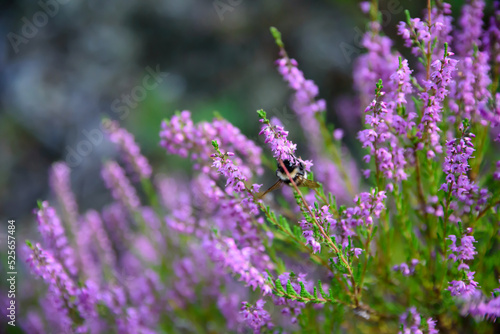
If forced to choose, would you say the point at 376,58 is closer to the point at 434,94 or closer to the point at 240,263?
the point at 434,94

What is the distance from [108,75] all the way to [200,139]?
3.65 meters

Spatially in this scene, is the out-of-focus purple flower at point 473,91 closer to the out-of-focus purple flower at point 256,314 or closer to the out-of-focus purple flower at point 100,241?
the out-of-focus purple flower at point 256,314

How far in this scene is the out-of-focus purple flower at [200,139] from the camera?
1.76 m

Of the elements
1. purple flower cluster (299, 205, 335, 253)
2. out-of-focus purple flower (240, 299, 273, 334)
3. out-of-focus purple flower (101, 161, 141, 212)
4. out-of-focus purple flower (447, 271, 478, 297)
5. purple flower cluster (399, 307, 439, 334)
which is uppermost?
out-of-focus purple flower (101, 161, 141, 212)

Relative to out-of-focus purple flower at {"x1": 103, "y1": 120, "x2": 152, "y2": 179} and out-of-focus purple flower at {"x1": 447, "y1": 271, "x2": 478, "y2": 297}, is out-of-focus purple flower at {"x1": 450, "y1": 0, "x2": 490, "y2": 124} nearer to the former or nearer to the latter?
out-of-focus purple flower at {"x1": 447, "y1": 271, "x2": 478, "y2": 297}

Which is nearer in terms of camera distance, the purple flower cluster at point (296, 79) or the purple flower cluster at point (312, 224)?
the purple flower cluster at point (312, 224)

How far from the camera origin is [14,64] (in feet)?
16.2

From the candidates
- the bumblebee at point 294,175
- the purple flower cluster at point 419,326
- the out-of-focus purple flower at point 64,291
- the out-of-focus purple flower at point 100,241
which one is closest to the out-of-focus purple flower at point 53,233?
the out-of-focus purple flower at point 64,291

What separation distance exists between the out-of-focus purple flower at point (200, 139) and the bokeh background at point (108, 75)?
8.50 feet

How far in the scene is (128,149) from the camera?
2.26 metres

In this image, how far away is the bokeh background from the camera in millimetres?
4547

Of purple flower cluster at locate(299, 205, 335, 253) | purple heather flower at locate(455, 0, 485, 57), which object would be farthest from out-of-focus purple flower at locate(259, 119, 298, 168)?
purple heather flower at locate(455, 0, 485, 57)

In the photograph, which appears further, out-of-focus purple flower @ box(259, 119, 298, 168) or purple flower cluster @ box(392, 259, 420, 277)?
purple flower cluster @ box(392, 259, 420, 277)

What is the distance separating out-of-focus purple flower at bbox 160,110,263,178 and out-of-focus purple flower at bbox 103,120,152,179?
0.48 metres
